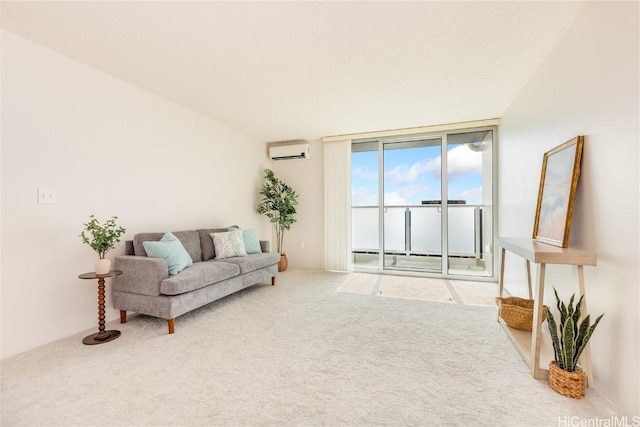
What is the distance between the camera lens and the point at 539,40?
2.13 metres

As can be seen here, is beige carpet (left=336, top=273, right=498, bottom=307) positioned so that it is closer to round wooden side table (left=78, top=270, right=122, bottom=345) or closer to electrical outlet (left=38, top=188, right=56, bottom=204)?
round wooden side table (left=78, top=270, right=122, bottom=345)

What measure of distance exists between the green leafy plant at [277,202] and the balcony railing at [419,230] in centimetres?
120

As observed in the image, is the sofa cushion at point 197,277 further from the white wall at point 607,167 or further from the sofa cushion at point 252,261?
the white wall at point 607,167

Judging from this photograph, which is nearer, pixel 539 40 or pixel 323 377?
pixel 323 377

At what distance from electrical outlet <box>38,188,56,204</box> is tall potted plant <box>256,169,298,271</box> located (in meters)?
2.87

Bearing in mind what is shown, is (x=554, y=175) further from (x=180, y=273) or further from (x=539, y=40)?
(x=180, y=273)

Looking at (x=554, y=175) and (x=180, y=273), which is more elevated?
(x=554, y=175)

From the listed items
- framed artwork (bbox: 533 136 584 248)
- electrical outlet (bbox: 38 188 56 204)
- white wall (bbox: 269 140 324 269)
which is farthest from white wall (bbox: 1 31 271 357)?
framed artwork (bbox: 533 136 584 248)

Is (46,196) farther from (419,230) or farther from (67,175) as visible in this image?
(419,230)

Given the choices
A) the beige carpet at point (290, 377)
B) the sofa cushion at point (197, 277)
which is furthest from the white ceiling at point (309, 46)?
the beige carpet at point (290, 377)

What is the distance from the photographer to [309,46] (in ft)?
7.24

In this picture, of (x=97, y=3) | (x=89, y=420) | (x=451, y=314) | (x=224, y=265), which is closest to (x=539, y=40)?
(x=451, y=314)

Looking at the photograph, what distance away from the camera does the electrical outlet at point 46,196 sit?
2193 mm

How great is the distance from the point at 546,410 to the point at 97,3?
11.6ft
